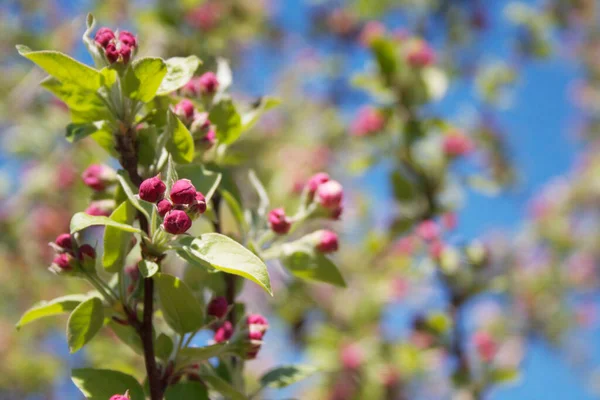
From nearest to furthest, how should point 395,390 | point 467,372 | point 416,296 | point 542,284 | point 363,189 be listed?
point 467,372
point 395,390
point 416,296
point 542,284
point 363,189

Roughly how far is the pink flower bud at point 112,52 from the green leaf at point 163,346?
37 cm

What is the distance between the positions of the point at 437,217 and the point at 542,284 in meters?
2.52

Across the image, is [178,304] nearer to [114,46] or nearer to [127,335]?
[127,335]

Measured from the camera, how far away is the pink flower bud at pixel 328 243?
946mm

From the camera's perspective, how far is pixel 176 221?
674 mm

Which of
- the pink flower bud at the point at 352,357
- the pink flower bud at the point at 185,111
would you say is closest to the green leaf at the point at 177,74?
the pink flower bud at the point at 185,111

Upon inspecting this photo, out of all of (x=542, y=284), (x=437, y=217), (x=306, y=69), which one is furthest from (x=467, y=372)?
(x=306, y=69)

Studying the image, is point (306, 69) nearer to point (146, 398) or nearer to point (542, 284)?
point (542, 284)

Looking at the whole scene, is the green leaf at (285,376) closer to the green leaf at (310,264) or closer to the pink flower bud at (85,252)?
the green leaf at (310,264)

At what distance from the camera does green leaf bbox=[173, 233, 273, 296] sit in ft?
2.13

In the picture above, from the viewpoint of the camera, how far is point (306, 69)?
5.43 m

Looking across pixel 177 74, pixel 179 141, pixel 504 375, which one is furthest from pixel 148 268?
pixel 504 375

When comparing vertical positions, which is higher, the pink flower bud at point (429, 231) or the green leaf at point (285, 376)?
the pink flower bud at point (429, 231)

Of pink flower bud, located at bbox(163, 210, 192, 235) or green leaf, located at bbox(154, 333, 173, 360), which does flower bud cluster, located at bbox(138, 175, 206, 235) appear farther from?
green leaf, located at bbox(154, 333, 173, 360)
